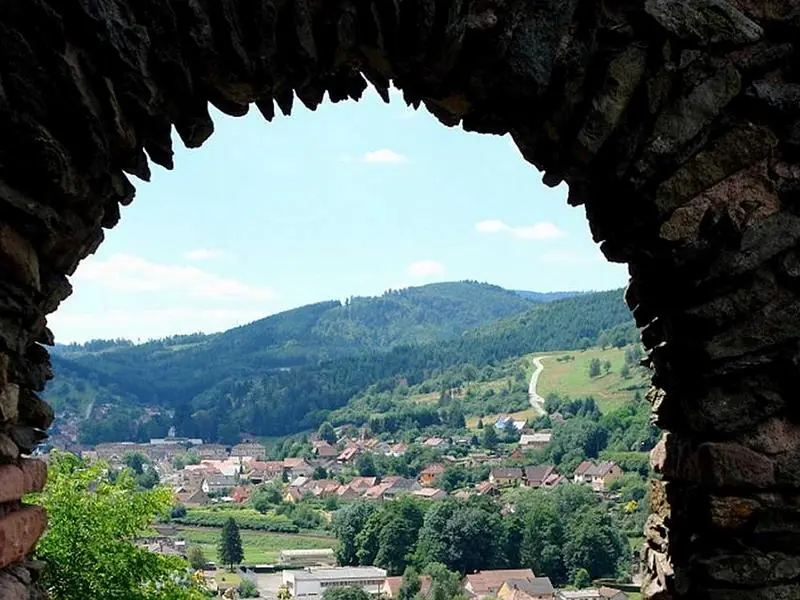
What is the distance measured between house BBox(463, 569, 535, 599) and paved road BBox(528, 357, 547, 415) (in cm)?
6319

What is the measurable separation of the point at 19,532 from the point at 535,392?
4575 inches

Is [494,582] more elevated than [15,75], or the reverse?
[15,75]

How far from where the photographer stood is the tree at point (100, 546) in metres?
8.67

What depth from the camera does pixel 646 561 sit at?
352cm

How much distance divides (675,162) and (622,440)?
69.4m

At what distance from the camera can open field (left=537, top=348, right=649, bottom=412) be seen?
95062 mm

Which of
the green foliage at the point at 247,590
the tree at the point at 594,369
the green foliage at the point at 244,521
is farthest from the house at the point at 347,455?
the green foliage at the point at 247,590

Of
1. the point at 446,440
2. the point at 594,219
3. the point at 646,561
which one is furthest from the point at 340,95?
the point at 446,440

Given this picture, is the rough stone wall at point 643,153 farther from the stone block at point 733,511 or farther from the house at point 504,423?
the house at point 504,423

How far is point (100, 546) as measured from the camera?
29.2ft

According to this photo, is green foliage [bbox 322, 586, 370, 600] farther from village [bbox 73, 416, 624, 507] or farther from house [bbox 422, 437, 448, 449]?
house [bbox 422, 437, 448, 449]

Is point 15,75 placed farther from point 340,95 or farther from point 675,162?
point 675,162

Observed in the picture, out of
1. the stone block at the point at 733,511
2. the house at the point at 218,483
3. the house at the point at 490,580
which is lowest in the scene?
the house at the point at 490,580

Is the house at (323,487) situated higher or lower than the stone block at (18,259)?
lower
